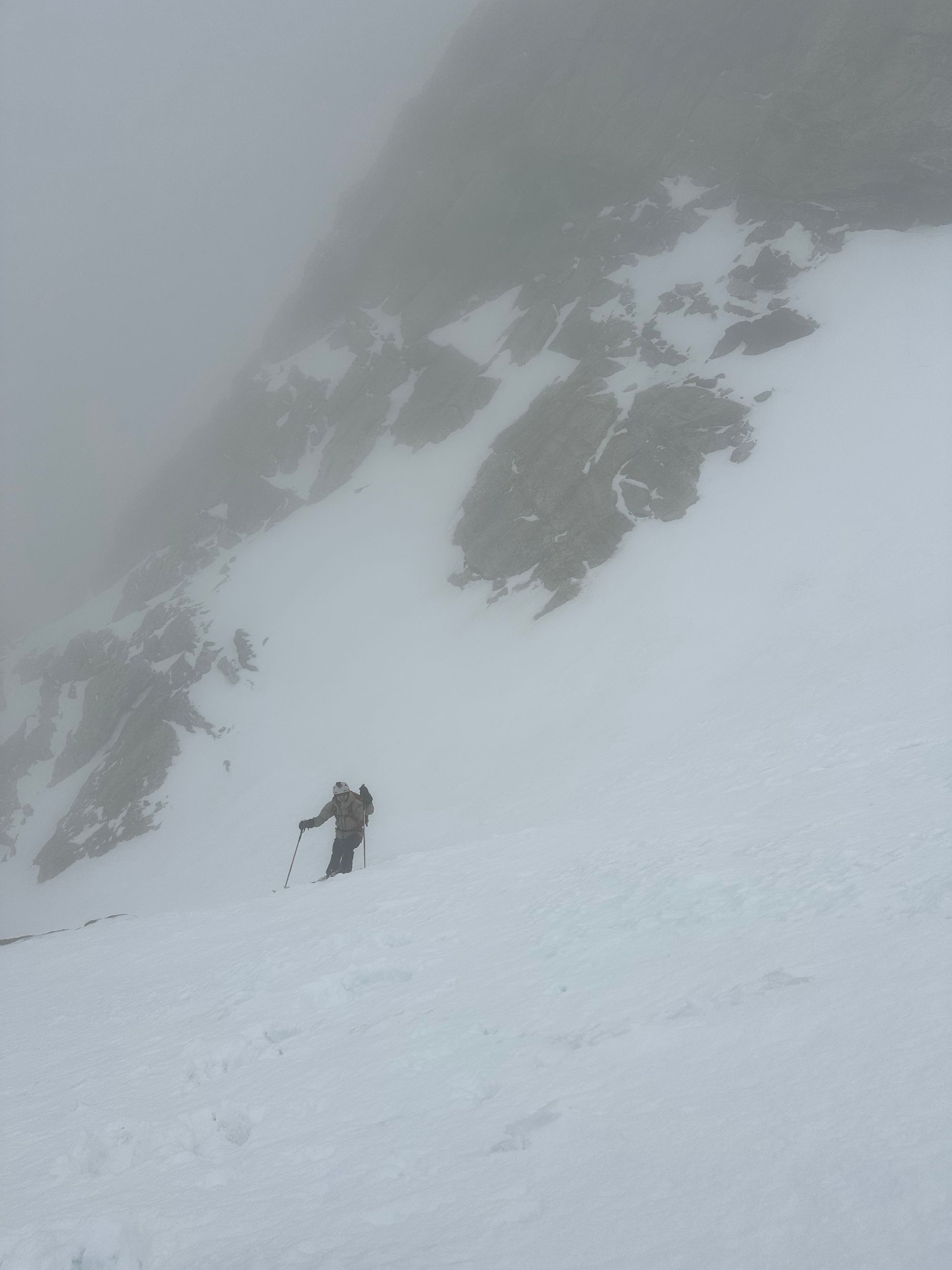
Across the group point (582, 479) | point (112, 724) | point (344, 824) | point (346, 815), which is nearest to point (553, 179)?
point (582, 479)

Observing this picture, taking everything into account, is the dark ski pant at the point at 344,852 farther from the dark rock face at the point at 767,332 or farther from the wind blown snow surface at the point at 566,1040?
the dark rock face at the point at 767,332

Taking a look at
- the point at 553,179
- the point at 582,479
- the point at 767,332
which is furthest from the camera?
the point at 553,179

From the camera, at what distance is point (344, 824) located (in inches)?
492

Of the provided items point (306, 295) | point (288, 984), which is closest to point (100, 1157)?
point (288, 984)

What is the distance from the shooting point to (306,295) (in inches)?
2756

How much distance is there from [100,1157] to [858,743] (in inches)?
379

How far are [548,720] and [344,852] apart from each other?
1352 cm

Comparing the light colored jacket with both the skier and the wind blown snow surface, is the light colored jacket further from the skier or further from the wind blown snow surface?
the wind blown snow surface

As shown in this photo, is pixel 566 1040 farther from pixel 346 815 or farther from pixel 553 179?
pixel 553 179

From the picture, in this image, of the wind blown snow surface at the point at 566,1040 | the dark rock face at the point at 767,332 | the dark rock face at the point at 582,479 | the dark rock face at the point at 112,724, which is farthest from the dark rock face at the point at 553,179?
the wind blown snow surface at the point at 566,1040

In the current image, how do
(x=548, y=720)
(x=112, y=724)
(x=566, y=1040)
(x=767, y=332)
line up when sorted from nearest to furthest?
(x=566, y=1040) → (x=548, y=720) → (x=767, y=332) → (x=112, y=724)

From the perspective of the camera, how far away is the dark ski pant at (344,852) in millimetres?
12453

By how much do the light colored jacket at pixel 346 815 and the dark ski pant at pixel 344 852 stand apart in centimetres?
6

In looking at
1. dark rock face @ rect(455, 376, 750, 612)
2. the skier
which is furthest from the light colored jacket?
dark rock face @ rect(455, 376, 750, 612)
